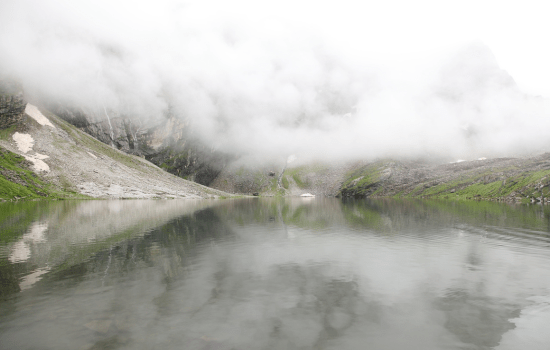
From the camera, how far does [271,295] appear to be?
1948 centimetres

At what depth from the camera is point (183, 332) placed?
1406 cm

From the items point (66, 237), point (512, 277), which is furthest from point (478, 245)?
point (66, 237)

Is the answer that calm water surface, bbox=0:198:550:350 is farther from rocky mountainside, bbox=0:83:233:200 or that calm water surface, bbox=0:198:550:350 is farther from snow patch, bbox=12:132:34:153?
snow patch, bbox=12:132:34:153

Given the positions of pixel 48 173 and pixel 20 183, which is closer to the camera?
pixel 20 183

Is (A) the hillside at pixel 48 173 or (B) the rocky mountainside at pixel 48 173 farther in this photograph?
(B) the rocky mountainside at pixel 48 173

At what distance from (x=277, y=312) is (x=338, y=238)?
89.2ft

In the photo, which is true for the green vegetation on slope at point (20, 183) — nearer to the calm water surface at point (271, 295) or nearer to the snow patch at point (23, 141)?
the snow patch at point (23, 141)

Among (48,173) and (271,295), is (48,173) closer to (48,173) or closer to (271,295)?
(48,173)

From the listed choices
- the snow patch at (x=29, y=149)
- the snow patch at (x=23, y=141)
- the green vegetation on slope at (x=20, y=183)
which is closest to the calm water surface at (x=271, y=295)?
the green vegetation on slope at (x=20, y=183)

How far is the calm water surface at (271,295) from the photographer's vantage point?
45.1 feet

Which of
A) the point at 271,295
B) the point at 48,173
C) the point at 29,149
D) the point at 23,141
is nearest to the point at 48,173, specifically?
the point at 48,173

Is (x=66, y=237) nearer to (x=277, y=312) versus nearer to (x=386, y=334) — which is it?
(x=277, y=312)

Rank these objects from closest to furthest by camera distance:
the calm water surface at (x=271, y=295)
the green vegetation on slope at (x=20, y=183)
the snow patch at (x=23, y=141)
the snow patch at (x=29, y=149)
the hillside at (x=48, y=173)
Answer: the calm water surface at (x=271, y=295), the green vegetation on slope at (x=20, y=183), the hillside at (x=48, y=173), the snow patch at (x=29, y=149), the snow patch at (x=23, y=141)

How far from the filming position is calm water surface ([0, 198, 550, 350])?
13758mm
